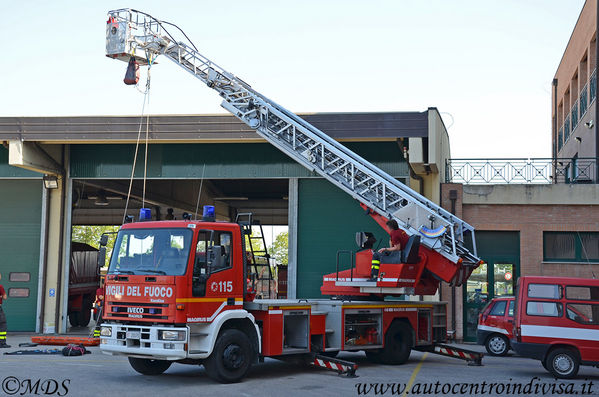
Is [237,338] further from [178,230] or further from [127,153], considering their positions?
[127,153]

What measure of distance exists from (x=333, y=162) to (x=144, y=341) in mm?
8948

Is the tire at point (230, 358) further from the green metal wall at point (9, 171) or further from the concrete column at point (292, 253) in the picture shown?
the green metal wall at point (9, 171)

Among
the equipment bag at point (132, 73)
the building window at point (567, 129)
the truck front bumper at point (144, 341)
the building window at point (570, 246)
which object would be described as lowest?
the truck front bumper at point (144, 341)

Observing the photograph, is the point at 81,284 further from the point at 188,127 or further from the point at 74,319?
the point at 188,127

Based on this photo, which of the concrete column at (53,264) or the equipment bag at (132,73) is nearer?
the equipment bag at (132,73)

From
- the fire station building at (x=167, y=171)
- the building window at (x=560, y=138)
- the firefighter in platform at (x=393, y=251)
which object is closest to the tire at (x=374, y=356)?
the firefighter in platform at (x=393, y=251)

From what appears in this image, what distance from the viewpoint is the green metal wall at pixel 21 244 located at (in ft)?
78.4

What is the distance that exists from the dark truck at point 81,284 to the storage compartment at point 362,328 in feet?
50.2

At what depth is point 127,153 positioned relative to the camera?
78.5 ft

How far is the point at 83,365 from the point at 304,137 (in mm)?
8799

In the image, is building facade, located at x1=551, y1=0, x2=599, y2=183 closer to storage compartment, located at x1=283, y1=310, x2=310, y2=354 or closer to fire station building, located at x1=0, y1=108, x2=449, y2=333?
fire station building, located at x1=0, y1=108, x2=449, y2=333

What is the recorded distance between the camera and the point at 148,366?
44.0 feet

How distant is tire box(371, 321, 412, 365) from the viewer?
1549 cm

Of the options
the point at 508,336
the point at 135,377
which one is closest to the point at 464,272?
the point at 508,336
